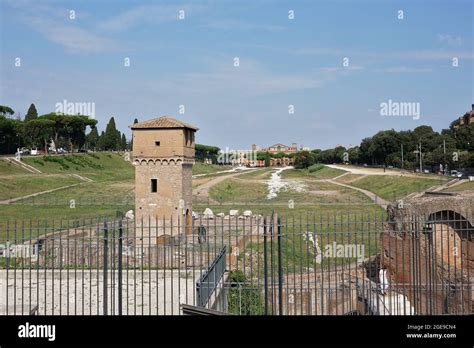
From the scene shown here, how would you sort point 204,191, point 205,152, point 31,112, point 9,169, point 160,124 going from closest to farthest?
point 160,124 < point 204,191 < point 9,169 < point 31,112 < point 205,152

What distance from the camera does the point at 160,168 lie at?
2448 cm

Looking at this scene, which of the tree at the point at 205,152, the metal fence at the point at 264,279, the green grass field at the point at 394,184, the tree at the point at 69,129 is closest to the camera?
the metal fence at the point at 264,279

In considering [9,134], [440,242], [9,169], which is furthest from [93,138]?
[440,242]

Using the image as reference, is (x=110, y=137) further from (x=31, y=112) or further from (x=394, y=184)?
(x=394, y=184)

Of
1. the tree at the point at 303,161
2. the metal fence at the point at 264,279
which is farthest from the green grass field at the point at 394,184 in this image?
the tree at the point at 303,161

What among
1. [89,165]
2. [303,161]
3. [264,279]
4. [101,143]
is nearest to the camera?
[264,279]

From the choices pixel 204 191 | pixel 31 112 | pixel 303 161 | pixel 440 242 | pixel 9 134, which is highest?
pixel 31 112

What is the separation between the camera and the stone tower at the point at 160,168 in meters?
24.3

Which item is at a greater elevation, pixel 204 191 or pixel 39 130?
pixel 39 130

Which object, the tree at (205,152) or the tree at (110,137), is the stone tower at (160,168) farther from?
the tree at (205,152)

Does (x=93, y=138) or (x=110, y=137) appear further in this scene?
(x=93, y=138)
